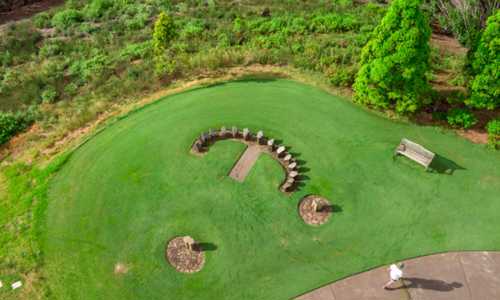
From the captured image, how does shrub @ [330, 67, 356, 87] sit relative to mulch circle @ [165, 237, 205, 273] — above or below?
above

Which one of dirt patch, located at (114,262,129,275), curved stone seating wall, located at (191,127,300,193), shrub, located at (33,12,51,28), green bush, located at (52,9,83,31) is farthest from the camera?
shrub, located at (33,12,51,28)

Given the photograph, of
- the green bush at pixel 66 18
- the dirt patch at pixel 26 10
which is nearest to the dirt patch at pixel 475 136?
the green bush at pixel 66 18

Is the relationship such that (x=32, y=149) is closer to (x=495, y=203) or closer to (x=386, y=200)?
(x=386, y=200)

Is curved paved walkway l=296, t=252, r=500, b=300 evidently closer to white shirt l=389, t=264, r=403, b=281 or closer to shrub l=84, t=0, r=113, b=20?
white shirt l=389, t=264, r=403, b=281

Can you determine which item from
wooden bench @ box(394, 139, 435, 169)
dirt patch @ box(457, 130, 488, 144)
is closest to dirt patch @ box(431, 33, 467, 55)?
dirt patch @ box(457, 130, 488, 144)

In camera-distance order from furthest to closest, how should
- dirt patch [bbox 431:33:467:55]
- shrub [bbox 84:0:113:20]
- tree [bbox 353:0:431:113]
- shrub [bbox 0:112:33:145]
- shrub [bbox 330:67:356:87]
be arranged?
1. shrub [bbox 84:0:113:20]
2. dirt patch [bbox 431:33:467:55]
3. shrub [bbox 330:67:356:87]
4. shrub [bbox 0:112:33:145]
5. tree [bbox 353:0:431:113]

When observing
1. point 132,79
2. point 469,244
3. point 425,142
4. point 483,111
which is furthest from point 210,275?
point 483,111
